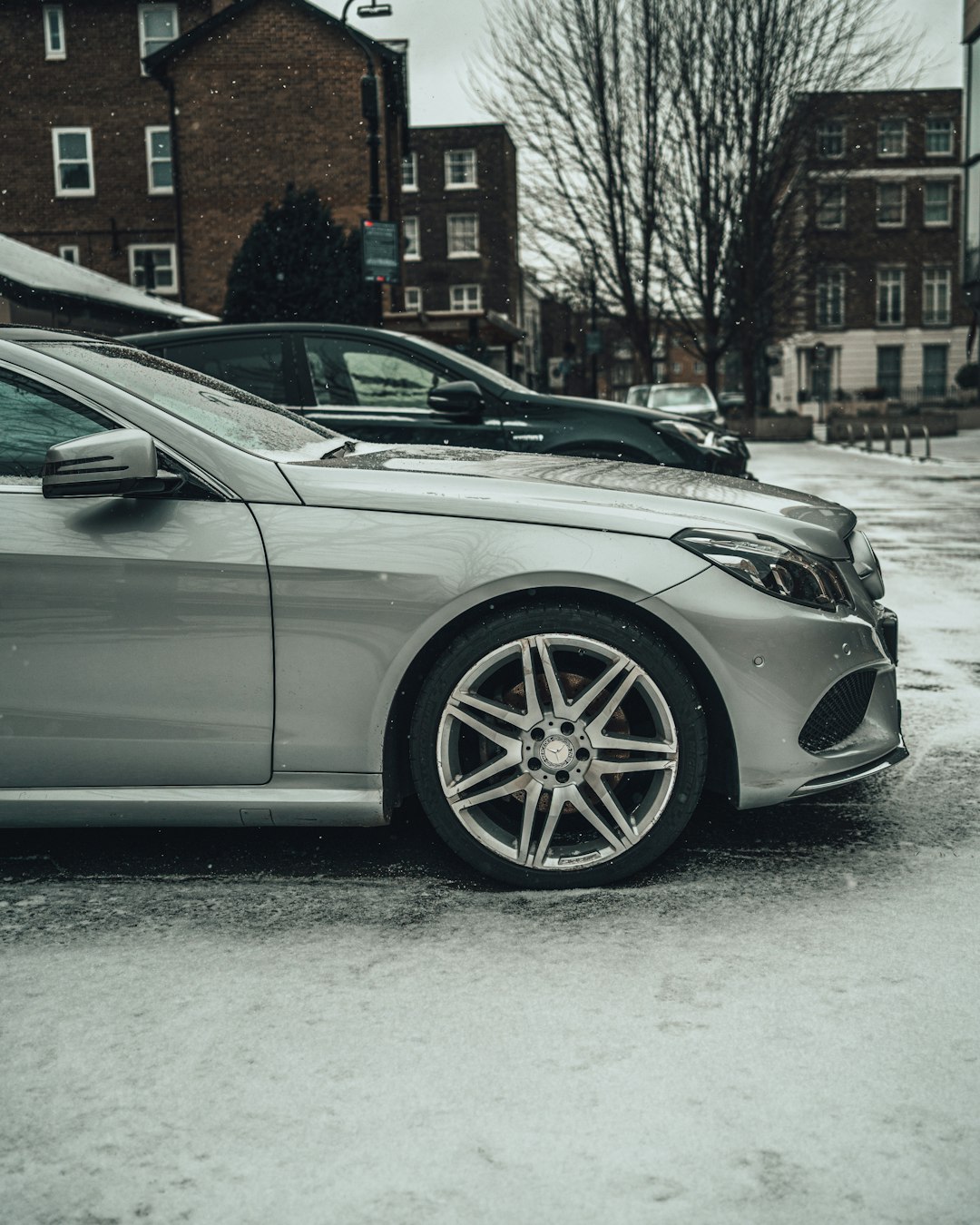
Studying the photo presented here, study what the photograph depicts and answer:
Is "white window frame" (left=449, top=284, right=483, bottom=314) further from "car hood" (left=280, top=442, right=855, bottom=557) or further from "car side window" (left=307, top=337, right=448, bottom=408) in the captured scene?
"car hood" (left=280, top=442, right=855, bottom=557)

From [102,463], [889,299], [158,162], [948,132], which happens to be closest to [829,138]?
[158,162]

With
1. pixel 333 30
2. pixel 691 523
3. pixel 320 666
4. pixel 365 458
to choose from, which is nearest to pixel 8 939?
pixel 320 666

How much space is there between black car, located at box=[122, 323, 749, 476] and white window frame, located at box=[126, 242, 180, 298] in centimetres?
3151

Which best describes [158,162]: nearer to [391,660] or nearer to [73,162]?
[73,162]

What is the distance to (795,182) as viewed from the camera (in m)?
39.5

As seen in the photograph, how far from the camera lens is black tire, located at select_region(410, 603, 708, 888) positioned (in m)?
3.65

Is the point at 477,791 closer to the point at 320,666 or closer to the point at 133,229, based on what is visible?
the point at 320,666

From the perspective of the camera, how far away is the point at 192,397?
4.27 metres

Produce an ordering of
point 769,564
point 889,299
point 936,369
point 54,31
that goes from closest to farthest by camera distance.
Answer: point 769,564, point 54,31, point 889,299, point 936,369

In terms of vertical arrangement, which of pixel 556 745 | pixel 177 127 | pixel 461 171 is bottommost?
pixel 556 745

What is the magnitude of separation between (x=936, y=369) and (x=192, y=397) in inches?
2889

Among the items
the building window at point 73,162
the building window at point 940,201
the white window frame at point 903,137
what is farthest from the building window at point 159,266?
the building window at point 940,201

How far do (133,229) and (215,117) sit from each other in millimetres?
5575

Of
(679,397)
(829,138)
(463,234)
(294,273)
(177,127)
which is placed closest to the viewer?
(294,273)
